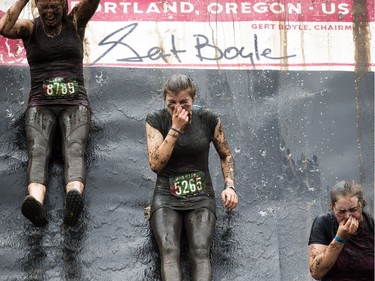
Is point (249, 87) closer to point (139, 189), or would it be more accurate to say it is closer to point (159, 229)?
point (139, 189)

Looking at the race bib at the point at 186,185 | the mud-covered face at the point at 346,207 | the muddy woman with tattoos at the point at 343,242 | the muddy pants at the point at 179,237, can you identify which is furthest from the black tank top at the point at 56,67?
the mud-covered face at the point at 346,207

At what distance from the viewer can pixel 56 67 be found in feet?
25.3

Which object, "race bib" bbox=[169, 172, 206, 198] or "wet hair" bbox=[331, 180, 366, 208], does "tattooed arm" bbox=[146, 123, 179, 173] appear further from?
"wet hair" bbox=[331, 180, 366, 208]

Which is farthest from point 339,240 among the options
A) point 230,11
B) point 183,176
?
point 230,11

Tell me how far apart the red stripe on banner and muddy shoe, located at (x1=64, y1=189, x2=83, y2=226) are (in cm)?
245

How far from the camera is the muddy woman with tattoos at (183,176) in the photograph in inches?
265

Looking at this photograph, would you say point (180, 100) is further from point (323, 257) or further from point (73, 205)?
point (323, 257)

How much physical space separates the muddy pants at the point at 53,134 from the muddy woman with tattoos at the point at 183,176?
0.67 meters

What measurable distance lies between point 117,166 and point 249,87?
1.43 meters

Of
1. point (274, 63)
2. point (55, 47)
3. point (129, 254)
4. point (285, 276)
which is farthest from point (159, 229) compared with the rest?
point (274, 63)

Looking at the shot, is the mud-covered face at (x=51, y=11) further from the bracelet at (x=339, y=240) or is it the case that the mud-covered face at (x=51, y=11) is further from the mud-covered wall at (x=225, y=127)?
the bracelet at (x=339, y=240)

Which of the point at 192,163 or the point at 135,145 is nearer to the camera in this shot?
the point at 192,163

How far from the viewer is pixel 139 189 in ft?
25.3

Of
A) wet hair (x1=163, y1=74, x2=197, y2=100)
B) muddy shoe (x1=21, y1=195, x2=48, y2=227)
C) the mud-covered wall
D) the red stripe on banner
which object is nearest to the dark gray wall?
the mud-covered wall
